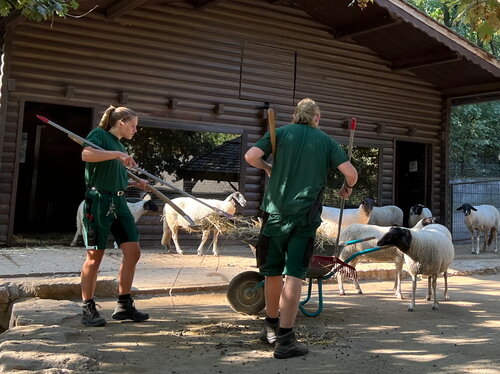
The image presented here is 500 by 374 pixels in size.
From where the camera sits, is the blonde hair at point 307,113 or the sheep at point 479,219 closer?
the blonde hair at point 307,113

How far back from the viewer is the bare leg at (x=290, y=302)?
136 inches

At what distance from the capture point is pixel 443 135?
13.4m

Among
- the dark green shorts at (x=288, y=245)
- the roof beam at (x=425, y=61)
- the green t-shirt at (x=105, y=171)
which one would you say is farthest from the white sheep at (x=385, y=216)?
the green t-shirt at (x=105, y=171)

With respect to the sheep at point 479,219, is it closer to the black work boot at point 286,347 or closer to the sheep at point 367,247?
the sheep at point 367,247

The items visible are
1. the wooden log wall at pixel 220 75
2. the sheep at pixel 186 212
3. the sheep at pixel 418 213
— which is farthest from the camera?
the sheep at pixel 418 213

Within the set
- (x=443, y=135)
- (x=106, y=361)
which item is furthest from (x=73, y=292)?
(x=443, y=135)

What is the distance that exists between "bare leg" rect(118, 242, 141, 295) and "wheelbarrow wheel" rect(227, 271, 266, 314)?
96 centimetres

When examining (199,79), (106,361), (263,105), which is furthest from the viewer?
(263,105)

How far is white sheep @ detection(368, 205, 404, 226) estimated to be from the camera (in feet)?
37.3

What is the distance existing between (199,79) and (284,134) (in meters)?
6.72

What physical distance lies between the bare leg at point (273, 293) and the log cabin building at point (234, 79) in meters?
6.29

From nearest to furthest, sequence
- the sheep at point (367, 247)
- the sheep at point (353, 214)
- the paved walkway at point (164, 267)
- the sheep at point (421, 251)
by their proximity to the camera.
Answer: the sheep at point (421, 251), the paved walkway at point (164, 267), the sheep at point (367, 247), the sheep at point (353, 214)

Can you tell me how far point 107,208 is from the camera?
404cm

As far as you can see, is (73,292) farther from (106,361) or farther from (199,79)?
(199,79)
